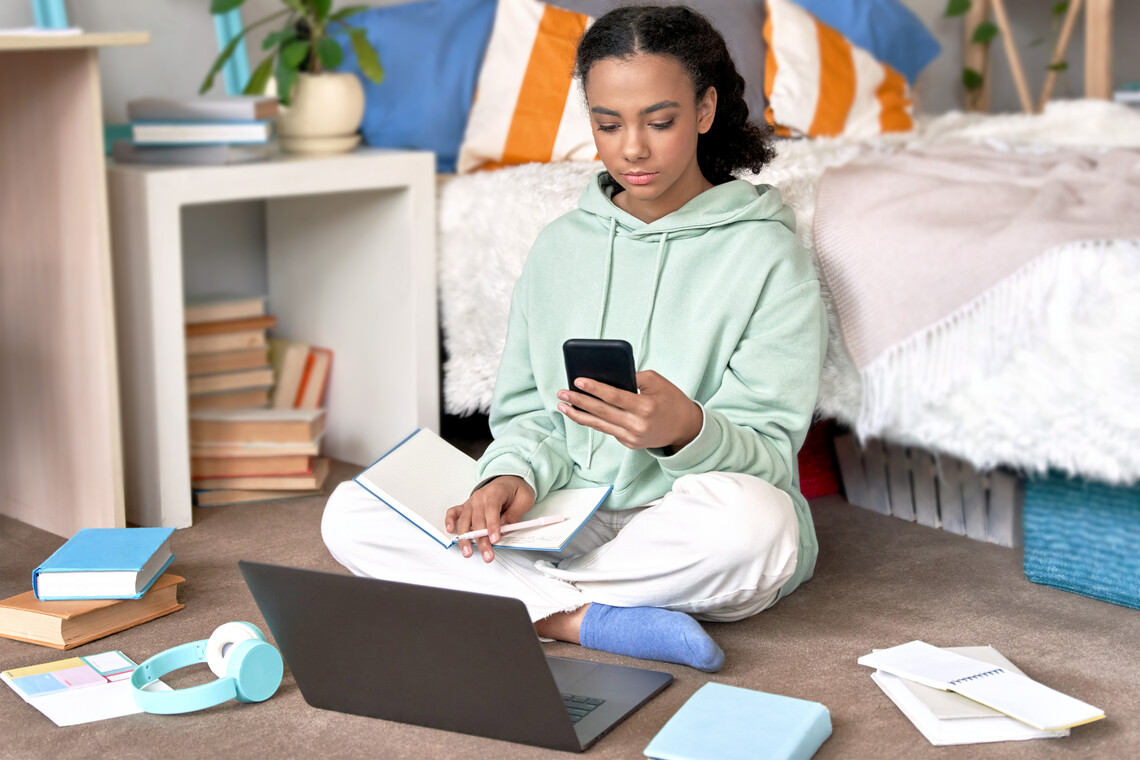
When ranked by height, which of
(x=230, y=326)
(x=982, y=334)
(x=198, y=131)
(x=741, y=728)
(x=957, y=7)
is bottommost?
(x=741, y=728)

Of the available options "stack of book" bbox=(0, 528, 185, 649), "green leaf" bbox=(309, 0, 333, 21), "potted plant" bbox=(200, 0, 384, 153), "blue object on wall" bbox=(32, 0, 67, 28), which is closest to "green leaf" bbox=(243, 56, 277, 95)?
"potted plant" bbox=(200, 0, 384, 153)

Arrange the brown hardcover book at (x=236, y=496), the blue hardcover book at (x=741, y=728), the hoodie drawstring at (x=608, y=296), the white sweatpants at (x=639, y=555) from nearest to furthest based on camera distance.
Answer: the blue hardcover book at (x=741, y=728)
the white sweatpants at (x=639, y=555)
the hoodie drawstring at (x=608, y=296)
the brown hardcover book at (x=236, y=496)

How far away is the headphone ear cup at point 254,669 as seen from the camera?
1086 mm

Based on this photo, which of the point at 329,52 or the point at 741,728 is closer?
the point at 741,728

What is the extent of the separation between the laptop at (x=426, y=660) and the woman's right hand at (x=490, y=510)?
17cm

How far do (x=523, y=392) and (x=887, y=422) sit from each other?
439 millimetres

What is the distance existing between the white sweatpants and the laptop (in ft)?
0.46

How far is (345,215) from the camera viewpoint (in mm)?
1923

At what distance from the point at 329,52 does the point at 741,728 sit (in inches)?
49.7

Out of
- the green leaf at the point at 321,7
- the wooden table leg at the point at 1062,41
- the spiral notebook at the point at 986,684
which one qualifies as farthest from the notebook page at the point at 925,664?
the wooden table leg at the point at 1062,41

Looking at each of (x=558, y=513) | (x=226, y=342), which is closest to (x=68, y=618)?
(x=558, y=513)

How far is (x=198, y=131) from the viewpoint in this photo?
1.67 metres

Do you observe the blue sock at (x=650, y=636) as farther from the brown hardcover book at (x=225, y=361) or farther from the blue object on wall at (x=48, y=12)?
the blue object on wall at (x=48, y=12)

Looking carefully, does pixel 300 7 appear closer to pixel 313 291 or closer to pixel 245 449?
pixel 313 291
